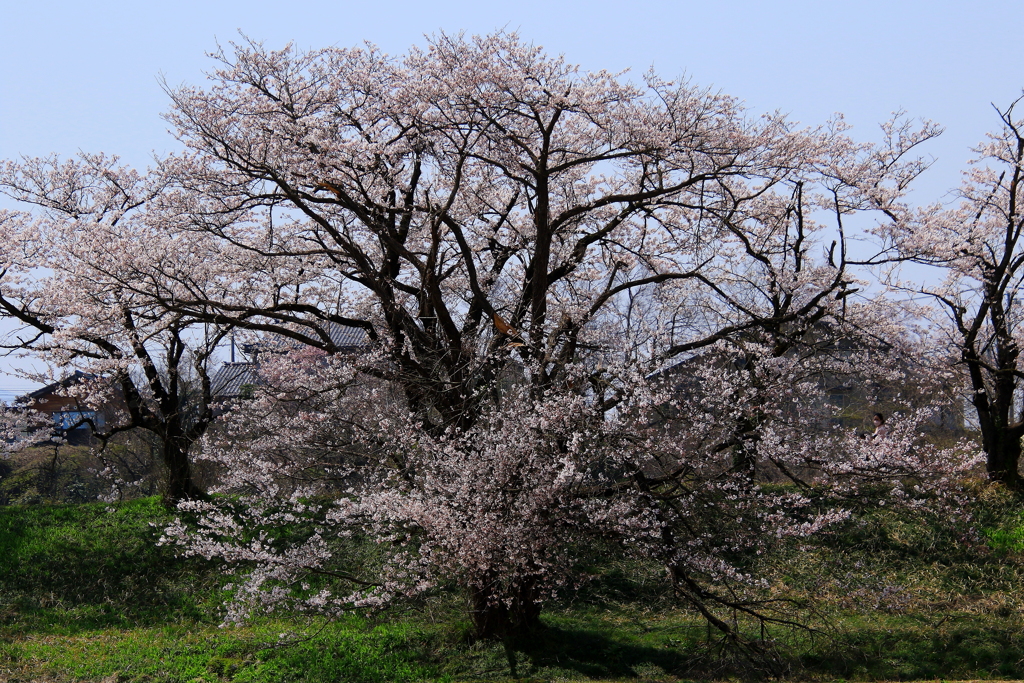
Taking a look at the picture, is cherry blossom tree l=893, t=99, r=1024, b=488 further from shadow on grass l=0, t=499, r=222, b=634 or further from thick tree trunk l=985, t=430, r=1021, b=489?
shadow on grass l=0, t=499, r=222, b=634

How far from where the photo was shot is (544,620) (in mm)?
8656

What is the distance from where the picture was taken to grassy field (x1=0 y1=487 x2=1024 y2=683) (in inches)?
283

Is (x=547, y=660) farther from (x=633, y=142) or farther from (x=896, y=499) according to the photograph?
(x=633, y=142)

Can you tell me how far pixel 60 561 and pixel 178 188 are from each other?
5708 millimetres

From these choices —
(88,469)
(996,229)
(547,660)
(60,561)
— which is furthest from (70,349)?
(996,229)

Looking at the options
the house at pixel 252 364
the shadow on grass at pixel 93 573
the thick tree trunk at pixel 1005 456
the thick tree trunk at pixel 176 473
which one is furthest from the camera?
the house at pixel 252 364

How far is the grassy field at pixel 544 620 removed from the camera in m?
7.20

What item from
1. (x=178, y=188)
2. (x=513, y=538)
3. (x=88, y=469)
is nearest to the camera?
(x=513, y=538)

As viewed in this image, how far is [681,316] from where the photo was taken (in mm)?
13680

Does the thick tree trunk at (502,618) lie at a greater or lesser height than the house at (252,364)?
lesser

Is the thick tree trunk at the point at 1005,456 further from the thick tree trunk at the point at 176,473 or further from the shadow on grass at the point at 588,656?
the thick tree trunk at the point at 176,473

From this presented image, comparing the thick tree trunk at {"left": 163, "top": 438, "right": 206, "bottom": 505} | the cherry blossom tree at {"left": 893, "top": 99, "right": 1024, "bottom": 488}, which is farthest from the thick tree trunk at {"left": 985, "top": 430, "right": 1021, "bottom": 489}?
the thick tree trunk at {"left": 163, "top": 438, "right": 206, "bottom": 505}

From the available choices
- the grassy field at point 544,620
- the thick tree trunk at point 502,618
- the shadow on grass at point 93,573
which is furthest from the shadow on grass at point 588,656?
the shadow on grass at point 93,573

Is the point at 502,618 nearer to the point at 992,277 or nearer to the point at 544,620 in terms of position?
the point at 544,620
